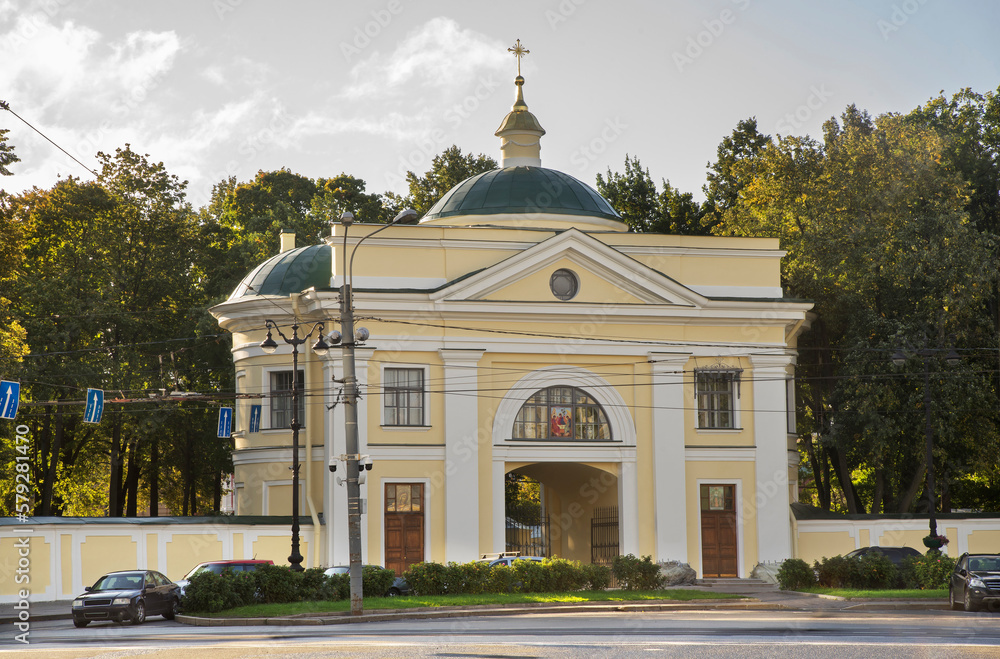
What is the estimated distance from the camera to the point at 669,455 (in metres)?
35.5

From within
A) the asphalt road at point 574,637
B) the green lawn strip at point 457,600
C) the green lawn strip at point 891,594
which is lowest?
the green lawn strip at point 891,594

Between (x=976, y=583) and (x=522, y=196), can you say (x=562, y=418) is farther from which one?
(x=976, y=583)

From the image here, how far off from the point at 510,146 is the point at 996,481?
23243mm

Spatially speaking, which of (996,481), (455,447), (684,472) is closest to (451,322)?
(455,447)

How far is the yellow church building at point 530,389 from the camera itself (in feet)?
112

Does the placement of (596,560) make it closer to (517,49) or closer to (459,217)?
(459,217)

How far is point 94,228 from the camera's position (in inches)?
1783

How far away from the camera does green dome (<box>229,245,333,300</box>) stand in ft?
123

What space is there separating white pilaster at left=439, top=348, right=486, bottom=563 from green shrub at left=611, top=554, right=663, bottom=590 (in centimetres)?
613

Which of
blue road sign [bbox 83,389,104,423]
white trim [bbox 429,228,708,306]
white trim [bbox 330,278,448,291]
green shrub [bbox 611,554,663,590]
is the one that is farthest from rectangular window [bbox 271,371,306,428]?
green shrub [bbox 611,554,663,590]

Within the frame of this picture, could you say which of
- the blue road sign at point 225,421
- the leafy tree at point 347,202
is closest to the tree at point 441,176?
the leafy tree at point 347,202

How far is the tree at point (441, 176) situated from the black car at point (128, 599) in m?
32.6

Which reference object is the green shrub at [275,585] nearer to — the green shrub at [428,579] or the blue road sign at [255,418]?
the green shrub at [428,579]

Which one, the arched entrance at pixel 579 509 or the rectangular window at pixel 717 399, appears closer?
the rectangular window at pixel 717 399
